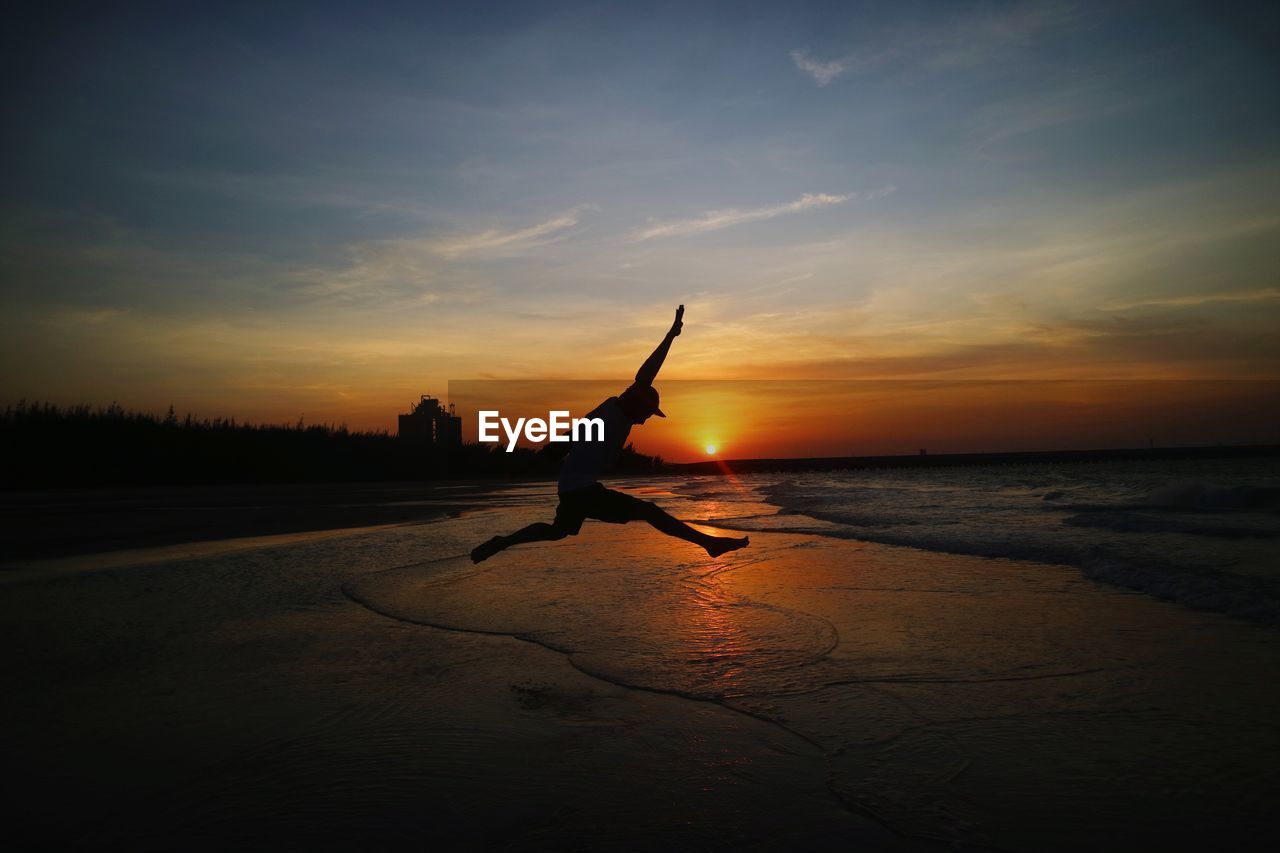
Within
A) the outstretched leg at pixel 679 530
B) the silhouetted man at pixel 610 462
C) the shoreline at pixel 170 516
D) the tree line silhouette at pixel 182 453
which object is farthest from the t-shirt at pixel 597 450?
the tree line silhouette at pixel 182 453

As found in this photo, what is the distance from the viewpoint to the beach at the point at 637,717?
3561 mm

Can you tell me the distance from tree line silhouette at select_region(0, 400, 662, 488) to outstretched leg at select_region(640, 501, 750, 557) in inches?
613

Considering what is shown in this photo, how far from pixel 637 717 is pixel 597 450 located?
2595 millimetres

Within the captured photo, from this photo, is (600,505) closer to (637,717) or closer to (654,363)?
(654,363)

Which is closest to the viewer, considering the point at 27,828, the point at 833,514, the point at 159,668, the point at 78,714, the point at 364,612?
the point at 27,828

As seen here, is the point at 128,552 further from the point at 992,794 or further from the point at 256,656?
the point at 992,794

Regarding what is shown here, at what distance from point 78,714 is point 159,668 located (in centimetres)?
112

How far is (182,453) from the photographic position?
3516cm

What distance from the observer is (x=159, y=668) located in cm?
612

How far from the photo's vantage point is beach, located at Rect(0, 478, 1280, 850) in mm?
3561

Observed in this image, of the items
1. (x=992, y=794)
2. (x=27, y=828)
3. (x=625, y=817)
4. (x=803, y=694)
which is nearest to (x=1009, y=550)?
(x=803, y=694)

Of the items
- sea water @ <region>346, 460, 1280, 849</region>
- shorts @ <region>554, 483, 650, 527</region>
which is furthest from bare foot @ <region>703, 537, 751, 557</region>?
shorts @ <region>554, 483, 650, 527</region>

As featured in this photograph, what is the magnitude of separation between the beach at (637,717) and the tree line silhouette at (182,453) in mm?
15890

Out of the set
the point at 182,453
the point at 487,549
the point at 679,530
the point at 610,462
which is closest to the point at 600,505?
the point at 610,462
